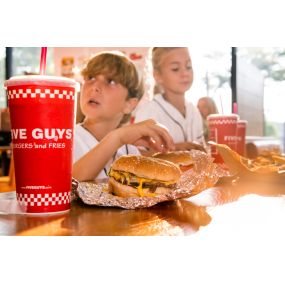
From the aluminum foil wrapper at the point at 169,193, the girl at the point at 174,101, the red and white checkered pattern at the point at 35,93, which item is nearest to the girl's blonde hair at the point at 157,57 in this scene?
the girl at the point at 174,101

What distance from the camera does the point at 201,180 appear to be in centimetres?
124

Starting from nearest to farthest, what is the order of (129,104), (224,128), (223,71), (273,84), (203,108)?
(224,128) < (129,104) < (203,108) < (223,71) < (273,84)

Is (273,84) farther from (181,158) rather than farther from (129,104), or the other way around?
(181,158)

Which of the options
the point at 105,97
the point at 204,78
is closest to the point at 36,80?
the point at 105,97

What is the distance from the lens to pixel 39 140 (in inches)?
37.6

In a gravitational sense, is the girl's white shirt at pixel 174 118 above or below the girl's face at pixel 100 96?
below

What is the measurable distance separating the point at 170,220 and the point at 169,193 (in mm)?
207

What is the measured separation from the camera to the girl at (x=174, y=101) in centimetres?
471

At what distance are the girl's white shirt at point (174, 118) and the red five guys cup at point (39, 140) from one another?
11.8 feet

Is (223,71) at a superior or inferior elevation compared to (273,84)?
superior

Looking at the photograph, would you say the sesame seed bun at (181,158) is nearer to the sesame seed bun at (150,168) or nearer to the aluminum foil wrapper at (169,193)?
the aluminum foil wrapper at (169,193)

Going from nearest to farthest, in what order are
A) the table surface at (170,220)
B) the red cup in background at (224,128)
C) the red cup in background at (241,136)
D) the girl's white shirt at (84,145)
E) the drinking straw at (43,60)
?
the table surface at (170,220) < the drinking straw at (43,60) < the red cup in background at (224,128) < the red cup in background at (241,136) < the girl's white shirt at (84,145)
